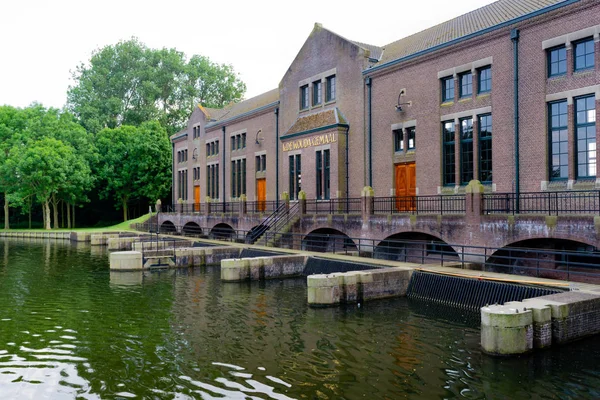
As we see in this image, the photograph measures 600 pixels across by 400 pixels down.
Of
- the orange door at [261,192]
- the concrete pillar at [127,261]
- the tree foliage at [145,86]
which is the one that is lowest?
the concrete pillar at [127,261]

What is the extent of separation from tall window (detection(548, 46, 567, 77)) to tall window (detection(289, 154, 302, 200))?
16.3m

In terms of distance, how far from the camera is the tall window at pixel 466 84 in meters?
23.6

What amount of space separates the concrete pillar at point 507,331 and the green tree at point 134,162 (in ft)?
189

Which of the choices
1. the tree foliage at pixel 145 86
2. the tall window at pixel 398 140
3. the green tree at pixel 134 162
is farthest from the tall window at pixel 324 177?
the tree foliage at pixel 145 86

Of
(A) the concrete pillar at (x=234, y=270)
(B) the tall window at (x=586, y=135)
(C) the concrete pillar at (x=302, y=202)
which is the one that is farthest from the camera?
(C) the concrete pillar at (x=302, y=202)

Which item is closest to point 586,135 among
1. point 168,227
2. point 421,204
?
point 421,204

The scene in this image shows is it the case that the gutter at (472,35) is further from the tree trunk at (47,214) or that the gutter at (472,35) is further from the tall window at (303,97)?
the tree trunk at (47,214)

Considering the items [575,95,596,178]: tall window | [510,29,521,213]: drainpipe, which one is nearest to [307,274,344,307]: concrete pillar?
[510,29,521,213]: drainpipe

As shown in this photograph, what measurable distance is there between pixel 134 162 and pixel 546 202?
53.3m

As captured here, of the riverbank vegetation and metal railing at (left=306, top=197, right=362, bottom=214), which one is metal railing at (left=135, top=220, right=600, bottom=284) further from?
the riverbank vegetation

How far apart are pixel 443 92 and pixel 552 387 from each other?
1805 cm

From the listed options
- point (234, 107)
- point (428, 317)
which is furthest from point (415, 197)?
point (234, 107)

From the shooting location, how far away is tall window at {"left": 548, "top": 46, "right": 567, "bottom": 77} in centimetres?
1973

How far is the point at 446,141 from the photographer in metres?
24.7
